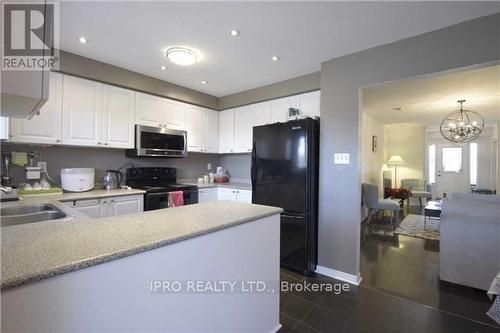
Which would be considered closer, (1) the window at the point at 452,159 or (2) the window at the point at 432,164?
(1) the window at the point at 452,159

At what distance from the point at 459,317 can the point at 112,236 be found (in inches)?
103

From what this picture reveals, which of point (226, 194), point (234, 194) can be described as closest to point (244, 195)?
point (234, 194)

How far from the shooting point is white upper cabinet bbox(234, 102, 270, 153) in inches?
144

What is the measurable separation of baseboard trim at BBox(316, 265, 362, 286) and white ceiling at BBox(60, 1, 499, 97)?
2.34 metres

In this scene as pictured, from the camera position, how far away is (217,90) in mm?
3854

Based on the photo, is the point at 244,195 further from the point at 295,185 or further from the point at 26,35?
the point at 26,35

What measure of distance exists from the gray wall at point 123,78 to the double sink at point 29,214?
4.91 ft

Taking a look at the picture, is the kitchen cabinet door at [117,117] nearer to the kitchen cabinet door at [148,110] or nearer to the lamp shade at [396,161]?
the kitchen cabinet door at [148,110]

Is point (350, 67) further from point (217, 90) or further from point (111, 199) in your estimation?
point (111, 199)

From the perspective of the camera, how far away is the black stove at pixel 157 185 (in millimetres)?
2965

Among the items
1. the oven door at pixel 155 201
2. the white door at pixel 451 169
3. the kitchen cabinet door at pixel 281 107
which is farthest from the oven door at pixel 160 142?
the white door at pixel 451 169

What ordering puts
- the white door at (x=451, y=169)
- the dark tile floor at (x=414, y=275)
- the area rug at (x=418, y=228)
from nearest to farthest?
the dark tile floor at (x=414, y=275)
the area rug at (x=418, y=228)
the white door at (x=451, y=169)

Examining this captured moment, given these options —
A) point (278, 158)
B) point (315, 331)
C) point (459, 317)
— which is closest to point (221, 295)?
point (315, 331)

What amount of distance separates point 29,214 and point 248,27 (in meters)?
2.24
